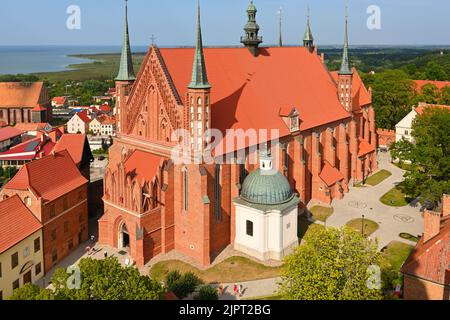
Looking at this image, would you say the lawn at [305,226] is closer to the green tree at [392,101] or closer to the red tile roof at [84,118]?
the green tree at [392,101]

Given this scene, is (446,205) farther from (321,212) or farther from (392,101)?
(392,101)

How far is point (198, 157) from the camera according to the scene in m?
36.2

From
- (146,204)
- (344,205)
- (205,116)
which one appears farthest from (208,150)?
(344,205)

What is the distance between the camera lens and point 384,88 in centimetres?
8494

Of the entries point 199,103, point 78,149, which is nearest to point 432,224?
point 199,103

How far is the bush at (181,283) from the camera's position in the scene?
3177 centimetres

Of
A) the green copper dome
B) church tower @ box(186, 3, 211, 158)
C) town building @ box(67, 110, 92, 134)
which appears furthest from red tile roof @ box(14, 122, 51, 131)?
the green copper dome

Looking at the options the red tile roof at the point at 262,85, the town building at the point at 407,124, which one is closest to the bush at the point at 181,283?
the red tile roof at the point at 262,85

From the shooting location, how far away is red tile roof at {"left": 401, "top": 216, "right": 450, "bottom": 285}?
25.8 m

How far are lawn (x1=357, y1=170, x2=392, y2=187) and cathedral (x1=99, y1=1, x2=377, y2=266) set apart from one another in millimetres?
16913

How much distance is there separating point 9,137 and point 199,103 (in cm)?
6664

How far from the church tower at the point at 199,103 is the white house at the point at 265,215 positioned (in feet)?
19.4

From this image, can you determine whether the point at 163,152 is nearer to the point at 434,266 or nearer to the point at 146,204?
the point at 146,204
